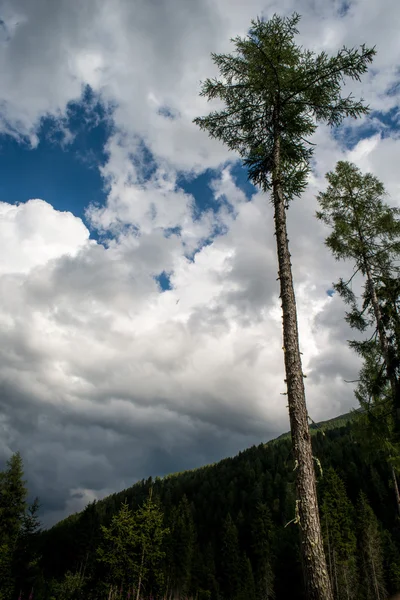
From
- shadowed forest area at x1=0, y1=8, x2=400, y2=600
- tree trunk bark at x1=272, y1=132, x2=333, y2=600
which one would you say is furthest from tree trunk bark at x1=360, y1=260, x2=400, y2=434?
tree trunk bark at x1=272, y1=132, x2=333, y2=600

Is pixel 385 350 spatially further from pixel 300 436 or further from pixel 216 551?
pixel 216 551

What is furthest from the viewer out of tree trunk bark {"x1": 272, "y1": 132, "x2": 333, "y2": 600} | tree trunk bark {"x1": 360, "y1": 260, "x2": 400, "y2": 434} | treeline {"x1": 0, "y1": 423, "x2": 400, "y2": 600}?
treeline {"x1": 0, "y1": 423, "x2": 400, "y2": 600}

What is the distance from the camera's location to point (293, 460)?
300 inches

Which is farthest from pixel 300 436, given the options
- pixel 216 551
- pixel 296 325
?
pixel 216 551

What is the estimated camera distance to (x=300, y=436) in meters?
7.69

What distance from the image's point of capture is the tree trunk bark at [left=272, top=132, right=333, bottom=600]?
674 centimetres

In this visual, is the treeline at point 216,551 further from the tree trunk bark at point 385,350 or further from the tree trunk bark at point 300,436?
the tree trunk bark at point 385,350

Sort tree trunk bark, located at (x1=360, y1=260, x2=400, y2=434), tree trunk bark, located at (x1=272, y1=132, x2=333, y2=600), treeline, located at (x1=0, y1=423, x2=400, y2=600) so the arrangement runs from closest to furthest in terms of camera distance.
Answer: tree trunk bark, located at (x1=272, y1=132, x2=333, y2=600)
tree trunk bark, located at (x1=360, y1=260, x2=400, y2=434)
treeline, located at (x1=0, y1=423, x2=400, y2=600)

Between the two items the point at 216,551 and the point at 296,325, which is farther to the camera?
the point at 216,551

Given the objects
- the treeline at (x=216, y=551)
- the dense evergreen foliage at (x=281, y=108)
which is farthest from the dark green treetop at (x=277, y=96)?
the treeline at (x=216, y=551)

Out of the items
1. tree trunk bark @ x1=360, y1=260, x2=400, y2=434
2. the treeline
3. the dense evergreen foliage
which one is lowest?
the treeline

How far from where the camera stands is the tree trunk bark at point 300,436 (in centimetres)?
674

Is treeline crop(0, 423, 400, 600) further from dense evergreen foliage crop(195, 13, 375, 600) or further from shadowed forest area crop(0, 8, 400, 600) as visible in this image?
dense evergreen foliage crop(195, 13, 375, 600)

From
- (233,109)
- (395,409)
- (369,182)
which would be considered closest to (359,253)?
(369,182)
